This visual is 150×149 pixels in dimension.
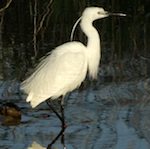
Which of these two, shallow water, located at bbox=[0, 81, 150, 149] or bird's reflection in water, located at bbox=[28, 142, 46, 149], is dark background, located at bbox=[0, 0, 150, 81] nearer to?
shallow water, located at bbox=[0, 81, 150, 149]

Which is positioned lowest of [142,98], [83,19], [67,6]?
[67,6]

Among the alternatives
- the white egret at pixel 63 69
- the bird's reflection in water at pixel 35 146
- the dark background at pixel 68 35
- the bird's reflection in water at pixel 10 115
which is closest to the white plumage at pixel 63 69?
the white egret at pixel 63 69

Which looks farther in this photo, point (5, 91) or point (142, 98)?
point (5, 91)

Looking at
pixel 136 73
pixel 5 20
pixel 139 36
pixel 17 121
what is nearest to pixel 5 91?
pixel 17 121

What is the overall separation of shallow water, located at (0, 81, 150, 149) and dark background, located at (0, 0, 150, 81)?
3.74 ft

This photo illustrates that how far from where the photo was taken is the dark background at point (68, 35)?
12094mm

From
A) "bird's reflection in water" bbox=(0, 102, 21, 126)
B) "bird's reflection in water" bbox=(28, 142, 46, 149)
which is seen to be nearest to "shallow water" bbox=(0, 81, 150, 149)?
"bird's reflection in water" bbox=(28, 142, 46, 149)

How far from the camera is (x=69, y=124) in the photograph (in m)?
8.62

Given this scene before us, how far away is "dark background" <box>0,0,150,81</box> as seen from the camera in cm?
1209

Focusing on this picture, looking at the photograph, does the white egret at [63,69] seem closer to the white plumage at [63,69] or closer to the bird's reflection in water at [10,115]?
the white plumage at [63,69]

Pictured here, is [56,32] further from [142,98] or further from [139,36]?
[142,98]

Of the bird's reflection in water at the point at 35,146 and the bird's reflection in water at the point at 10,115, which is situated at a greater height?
the bird's reflection in water at the point at 35,146

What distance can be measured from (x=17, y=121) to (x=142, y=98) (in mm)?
2058

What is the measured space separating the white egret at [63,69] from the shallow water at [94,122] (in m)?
0.40
